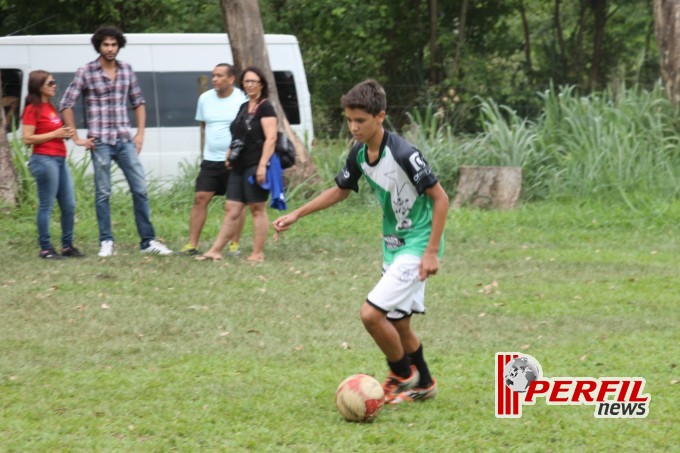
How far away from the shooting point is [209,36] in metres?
16.3

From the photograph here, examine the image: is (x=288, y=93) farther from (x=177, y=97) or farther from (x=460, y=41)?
(x=460, y=41)

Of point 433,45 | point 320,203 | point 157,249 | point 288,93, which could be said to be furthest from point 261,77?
point 433,45

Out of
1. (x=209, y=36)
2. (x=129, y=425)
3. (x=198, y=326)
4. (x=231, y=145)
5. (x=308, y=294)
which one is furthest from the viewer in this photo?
(x=209, y=36)

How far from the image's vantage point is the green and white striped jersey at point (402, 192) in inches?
211

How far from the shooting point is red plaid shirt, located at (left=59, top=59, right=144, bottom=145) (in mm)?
10195

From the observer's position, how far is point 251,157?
1010 cm

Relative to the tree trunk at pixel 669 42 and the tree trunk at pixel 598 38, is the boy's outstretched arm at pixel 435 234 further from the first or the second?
the tree trunk at pixel 598 38

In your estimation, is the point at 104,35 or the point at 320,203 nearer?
the point at 320,203

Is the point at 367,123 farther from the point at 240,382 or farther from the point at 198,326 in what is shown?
the point at 198,326

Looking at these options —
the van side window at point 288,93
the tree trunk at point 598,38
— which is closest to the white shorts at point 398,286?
the van side window at point 288,93

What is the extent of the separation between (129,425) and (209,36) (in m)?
11.7

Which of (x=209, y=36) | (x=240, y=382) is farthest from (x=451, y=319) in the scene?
(x=209, y=36)

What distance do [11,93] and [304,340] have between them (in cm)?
923

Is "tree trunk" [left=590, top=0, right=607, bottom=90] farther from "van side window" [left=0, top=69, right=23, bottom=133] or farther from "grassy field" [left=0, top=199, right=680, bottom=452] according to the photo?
"van side window" [left=0, top=69, right=23, bottom=133]
